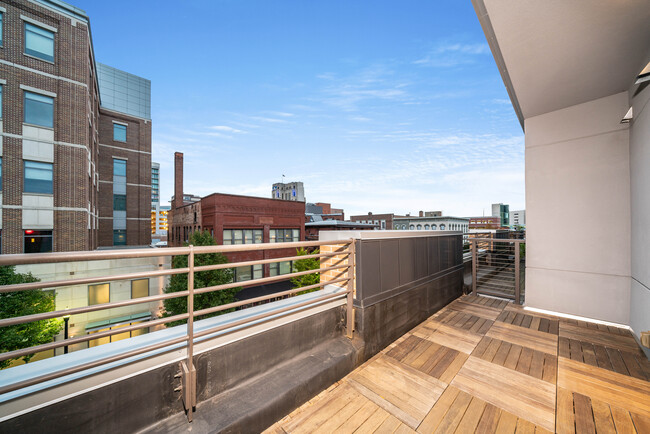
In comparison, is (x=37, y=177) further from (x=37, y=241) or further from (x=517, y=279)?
(x=517, y=279)

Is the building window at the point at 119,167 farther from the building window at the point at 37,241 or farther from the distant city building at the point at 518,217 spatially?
the distant city building at the point at 518,217

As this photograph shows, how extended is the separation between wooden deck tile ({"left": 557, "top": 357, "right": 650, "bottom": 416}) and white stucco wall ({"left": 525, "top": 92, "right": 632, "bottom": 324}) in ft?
6.82

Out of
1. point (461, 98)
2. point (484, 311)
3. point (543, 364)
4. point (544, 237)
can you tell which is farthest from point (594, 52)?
point (461, 98)

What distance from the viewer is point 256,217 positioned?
873 inches

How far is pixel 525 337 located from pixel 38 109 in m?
22.4

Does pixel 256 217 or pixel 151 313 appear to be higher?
pixel 256 217

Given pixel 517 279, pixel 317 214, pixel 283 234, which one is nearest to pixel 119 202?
pixel 283 234

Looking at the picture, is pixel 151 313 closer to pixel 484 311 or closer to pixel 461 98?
pixel 484 311

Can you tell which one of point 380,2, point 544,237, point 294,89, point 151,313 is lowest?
point 151,313

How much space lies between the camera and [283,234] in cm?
2438

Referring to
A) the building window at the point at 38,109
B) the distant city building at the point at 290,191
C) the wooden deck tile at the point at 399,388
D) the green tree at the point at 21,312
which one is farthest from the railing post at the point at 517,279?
the distant city building at the point at 290,191

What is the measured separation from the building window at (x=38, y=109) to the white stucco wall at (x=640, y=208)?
22.4 m

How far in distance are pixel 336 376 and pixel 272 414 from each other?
79cm

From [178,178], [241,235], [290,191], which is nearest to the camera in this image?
[241,235]
